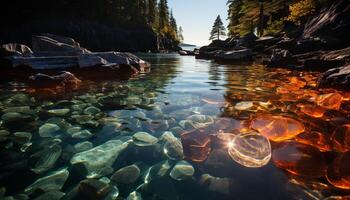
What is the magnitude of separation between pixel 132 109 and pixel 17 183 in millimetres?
2072

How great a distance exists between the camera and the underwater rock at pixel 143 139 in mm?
2365

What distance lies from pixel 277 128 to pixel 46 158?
2378 millimetres

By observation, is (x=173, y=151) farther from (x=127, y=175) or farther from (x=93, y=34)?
(x=93, y=34)

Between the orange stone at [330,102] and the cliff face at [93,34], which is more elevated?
the cliff face at [93,34]

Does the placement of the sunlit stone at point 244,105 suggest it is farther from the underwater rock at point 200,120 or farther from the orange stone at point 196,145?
the orange stone at point 196,145

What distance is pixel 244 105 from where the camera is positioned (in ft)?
13.0

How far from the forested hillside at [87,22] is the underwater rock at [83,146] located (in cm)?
4169

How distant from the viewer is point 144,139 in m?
2.45

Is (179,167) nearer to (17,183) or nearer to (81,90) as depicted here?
(17,183)

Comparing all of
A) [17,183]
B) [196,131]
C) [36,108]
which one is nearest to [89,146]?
[17,183]

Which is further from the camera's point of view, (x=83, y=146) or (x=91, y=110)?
(x=91, y=110)

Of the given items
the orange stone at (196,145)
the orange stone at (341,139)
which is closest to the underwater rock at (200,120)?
the orange stone at (196,145)

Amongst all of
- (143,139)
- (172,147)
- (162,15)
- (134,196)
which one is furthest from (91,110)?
(162,15)

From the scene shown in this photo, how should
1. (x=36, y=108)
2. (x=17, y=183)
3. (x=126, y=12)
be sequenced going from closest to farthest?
(x=17, y=183), (x=36, y=108), (x=126, y=12)
